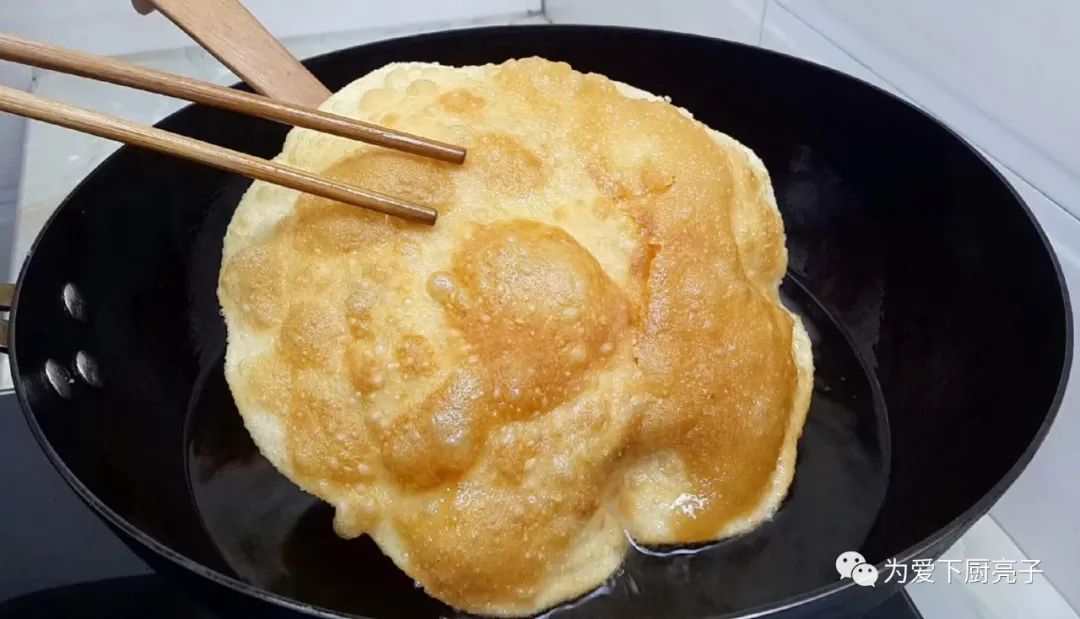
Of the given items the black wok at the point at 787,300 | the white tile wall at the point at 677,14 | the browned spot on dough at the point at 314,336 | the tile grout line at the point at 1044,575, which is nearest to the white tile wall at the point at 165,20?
the white tile wall at the point at 677,14

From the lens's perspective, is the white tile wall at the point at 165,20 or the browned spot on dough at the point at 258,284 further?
the white tile wall at the point at 165,20

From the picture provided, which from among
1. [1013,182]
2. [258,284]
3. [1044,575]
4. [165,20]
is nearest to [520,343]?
[258,284]

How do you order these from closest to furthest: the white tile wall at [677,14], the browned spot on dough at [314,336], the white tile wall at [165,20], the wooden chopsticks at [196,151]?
the wooden chopsticks at [196,151], the browned spot on dough at [314,336], the white tile wall at [677,14], the white tile wall at [165,20]

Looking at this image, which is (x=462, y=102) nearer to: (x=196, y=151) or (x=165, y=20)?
(x=196, y=151)

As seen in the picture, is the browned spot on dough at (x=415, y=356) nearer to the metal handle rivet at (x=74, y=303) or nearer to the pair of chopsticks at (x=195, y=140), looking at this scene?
the pair of chopsticks at (x=195, y=140)

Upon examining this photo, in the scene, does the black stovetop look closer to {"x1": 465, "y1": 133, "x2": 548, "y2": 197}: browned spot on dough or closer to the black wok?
the black wok

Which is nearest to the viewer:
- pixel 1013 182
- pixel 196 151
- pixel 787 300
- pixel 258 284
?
pixel 196 151
